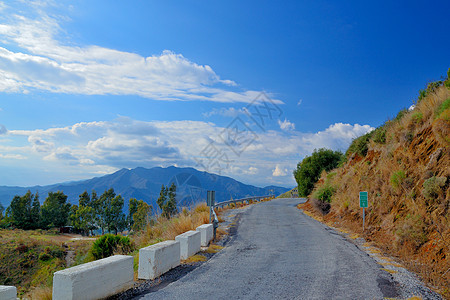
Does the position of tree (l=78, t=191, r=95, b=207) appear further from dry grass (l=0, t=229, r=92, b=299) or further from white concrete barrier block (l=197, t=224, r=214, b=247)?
white concrete barrier block (l=197, t=224, r=214, b=247)

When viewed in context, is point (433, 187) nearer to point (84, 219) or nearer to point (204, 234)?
point (204, 234)

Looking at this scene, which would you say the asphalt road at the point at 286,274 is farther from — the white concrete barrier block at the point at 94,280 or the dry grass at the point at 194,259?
the white concrete barrier block at the point at 94,280

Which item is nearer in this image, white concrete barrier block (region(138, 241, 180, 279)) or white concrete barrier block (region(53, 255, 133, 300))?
white concrete barrier block (region(53, 255, 133, 300))

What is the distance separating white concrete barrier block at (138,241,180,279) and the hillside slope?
617cm

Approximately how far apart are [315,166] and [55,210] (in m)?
73.1

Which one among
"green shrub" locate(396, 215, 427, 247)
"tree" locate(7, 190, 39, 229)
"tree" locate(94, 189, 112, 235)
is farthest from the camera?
"tree" locate(94, 189, 112, 235)

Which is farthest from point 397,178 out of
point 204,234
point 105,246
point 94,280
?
point 105,246

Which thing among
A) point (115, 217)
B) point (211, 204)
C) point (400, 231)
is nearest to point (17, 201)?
point (115, 217)

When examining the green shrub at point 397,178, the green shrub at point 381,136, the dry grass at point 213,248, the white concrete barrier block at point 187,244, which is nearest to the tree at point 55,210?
the dry grass at point 213,248

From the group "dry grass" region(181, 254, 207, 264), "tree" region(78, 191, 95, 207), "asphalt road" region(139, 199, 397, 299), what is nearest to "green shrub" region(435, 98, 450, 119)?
"asphalt road" region(139, 199, 397, 299)

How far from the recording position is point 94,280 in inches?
223

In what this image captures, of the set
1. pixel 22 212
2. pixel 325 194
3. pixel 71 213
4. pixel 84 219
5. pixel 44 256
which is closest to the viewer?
pixel 325 194

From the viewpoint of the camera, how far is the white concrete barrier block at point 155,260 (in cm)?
751

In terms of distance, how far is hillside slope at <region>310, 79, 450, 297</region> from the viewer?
8945 mm
